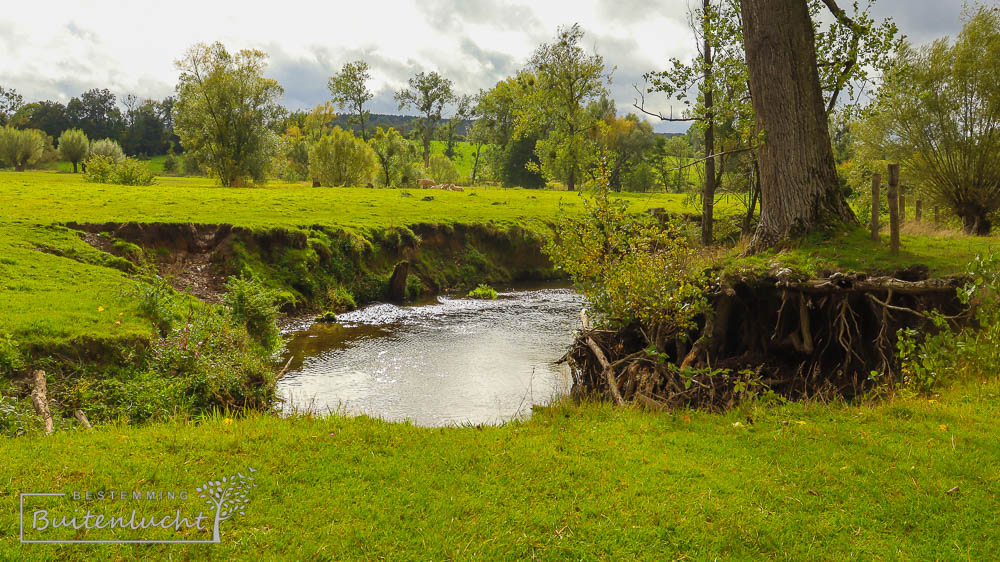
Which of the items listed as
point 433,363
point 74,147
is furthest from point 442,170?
point 433,363

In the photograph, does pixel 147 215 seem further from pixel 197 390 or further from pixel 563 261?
pixel 563 261

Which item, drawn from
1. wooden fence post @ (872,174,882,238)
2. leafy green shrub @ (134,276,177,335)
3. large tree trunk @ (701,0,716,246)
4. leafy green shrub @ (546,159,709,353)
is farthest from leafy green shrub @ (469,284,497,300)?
wooden fence post @ (872,174,882,238)

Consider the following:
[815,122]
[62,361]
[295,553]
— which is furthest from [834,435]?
[62,361]

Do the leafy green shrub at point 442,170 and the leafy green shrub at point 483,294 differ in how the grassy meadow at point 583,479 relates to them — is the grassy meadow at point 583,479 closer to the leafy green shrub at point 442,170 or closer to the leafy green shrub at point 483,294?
the leafy green shrub at point 483,294

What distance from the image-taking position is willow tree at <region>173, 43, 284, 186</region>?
49.9 meters

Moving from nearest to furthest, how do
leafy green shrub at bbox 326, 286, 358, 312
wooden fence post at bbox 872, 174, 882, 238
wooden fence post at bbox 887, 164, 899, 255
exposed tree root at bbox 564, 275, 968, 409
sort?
1. exposed tree root at bbox 564, 275, 968, 409
2. wooden fence post at bbox 887, 164, 899, 255
3. wooden fence post at bbox 872, 174, 882, 238
4. leafy green shrub at bbox 326, 286, 358, 312

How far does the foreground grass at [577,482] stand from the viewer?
15.3ft

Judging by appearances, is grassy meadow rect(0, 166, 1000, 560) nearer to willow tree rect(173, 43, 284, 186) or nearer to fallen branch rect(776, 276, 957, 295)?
fallen branch rect(776, 276, 957, 295)

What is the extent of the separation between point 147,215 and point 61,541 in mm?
24203

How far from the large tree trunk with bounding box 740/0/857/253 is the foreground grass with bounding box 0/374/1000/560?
16.2 feet

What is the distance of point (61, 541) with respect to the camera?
4.48 meters

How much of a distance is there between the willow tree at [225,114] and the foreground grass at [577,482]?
50.4 m

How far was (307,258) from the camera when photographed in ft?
78.0

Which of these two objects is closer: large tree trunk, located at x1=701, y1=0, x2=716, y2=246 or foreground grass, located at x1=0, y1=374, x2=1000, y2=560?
foreground grass, located at x1=0, y1=374, x2=1000, y2=560
